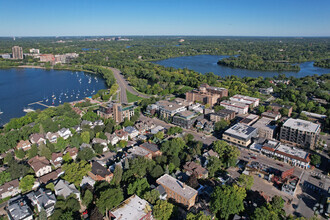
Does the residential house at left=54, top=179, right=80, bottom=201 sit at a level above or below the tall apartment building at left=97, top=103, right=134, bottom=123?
below

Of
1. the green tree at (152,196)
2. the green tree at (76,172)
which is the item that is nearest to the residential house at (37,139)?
the green tree at (76,172)

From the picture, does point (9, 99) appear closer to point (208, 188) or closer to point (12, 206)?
point (12, 206)

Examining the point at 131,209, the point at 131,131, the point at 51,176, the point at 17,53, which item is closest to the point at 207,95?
the point at 131,131

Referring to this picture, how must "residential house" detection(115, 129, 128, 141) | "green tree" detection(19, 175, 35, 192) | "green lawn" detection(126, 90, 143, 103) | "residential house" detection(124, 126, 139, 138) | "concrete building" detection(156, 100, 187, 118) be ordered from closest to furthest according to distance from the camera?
"green tree" detection(19, 175, 35, 192)
"residential house" detection(115, 129, 128, 141)
"residential house" detection(124, 126, 139, 138)
"concrete building" detection(156, 100, 187, 118)
"green lawn" detection(126, 90, 143, 103)

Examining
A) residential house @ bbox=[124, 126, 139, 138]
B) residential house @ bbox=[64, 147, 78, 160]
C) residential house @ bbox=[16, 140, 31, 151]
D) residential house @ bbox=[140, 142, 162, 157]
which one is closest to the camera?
residential house @ bbox=[64, 147, 78, 160]

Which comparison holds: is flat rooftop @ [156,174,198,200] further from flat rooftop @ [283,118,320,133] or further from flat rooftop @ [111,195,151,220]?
flat rooftop @ [283,118,320,133]

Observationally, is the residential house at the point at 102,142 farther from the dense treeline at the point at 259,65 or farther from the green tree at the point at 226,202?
the dense treeline at the point at 259,65

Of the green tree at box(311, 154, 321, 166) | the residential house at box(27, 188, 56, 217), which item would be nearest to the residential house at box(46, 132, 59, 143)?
the residential house at box(27, 188, 56, 217)
